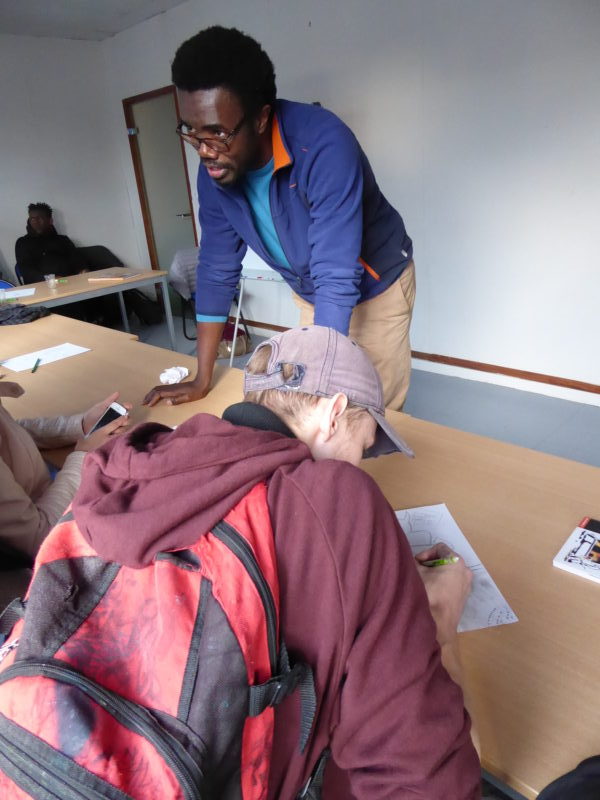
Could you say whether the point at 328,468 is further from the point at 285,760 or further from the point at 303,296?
the point at 303,296

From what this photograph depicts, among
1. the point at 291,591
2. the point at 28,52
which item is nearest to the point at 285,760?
the point at 291,591

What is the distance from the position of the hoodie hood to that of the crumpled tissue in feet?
3.75

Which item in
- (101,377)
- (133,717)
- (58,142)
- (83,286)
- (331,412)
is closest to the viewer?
(133,717)

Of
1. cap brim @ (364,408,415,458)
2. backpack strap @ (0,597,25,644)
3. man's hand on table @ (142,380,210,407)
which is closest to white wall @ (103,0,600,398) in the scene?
man's hand on table @ (142,380,210,407)

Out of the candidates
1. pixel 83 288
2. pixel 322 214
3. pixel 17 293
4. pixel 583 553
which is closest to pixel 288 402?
pixel 583 553

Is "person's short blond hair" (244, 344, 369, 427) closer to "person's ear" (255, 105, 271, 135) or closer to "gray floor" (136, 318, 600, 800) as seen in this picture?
"person's ear" (255, 105, 271, 135)

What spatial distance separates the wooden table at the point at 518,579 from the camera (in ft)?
2.16

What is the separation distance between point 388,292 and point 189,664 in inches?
53.1

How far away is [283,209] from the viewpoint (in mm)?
1396

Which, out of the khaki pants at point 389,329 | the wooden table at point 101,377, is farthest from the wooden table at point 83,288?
the khaki pants at point 389,329

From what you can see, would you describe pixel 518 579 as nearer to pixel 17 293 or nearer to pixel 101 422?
pixel 101 422

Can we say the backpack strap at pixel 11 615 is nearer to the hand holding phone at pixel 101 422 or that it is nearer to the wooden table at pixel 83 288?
the hand holding phone at pixel 101 422

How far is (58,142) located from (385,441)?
5.76 metres

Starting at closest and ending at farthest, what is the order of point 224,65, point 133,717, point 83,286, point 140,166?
point 133,717 < point 224,65 < point 83,286 < point 140,166
